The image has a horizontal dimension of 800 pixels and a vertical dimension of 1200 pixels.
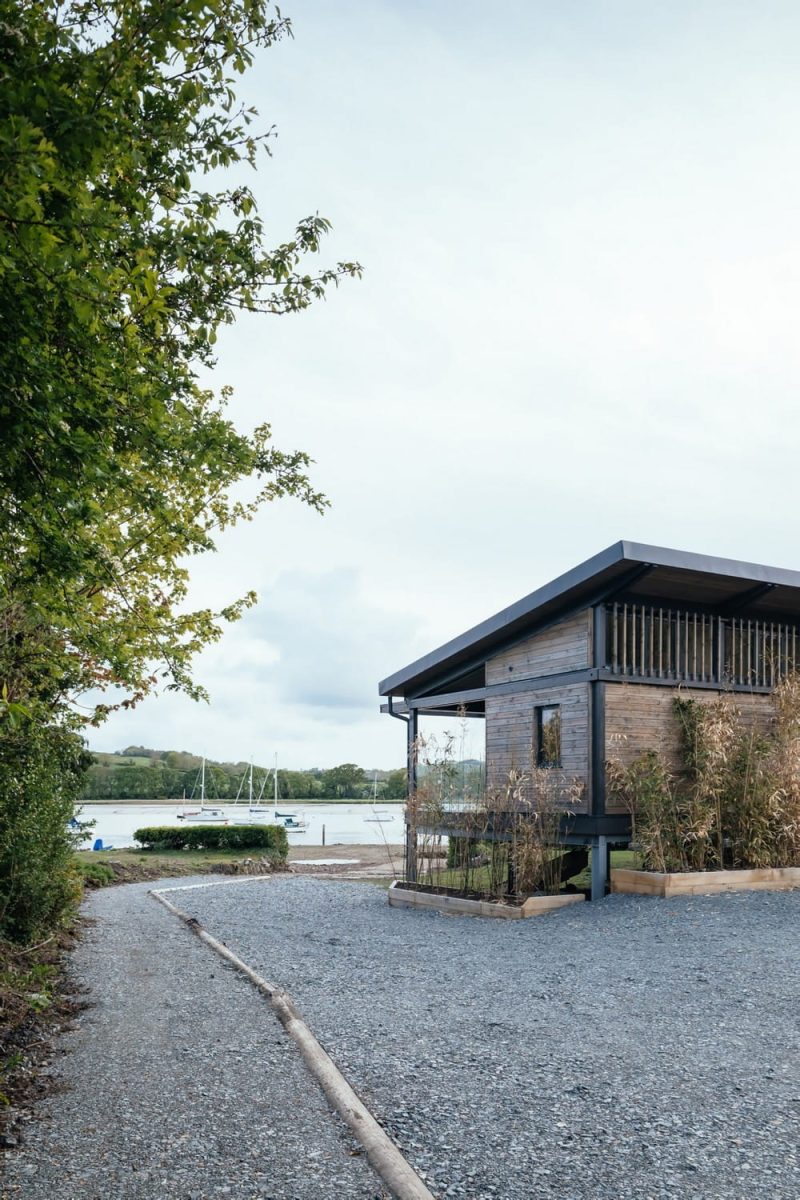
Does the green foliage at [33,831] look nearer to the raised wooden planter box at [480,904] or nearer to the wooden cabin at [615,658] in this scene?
the raised wooden planter box at [480,904]

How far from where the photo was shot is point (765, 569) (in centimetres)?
1357

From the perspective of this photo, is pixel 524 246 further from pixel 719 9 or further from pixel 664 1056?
pixel 664 1056

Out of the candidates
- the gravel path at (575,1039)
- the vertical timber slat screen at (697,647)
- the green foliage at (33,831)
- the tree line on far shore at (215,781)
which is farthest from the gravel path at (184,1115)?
the tree line on far shore at (215,781)

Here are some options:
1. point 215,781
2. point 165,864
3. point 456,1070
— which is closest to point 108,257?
point 456,1070

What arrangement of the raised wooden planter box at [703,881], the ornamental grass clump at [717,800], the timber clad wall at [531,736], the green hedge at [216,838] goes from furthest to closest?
the green hedge at [216,838] < the timber clad wall at [531,736] < the ornamental grass clump at [717,800] < the raised wooden planter box at [703,881]

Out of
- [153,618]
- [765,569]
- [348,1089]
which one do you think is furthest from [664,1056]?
[765,569]

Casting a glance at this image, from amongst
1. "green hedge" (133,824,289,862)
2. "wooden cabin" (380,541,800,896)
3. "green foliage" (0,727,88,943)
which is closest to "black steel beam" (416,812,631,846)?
"wooden cabin" (380,541,800,896)

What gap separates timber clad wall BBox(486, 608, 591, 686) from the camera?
13.6 m

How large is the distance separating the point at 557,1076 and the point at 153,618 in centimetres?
616

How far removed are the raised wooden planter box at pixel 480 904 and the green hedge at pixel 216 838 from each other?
1123 cm

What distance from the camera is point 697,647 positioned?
47.0 feet

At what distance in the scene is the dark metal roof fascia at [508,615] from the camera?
12.4 meters

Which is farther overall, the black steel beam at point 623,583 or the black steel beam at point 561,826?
the black steel beam at point 561,826

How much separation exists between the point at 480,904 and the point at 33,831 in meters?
6.32
